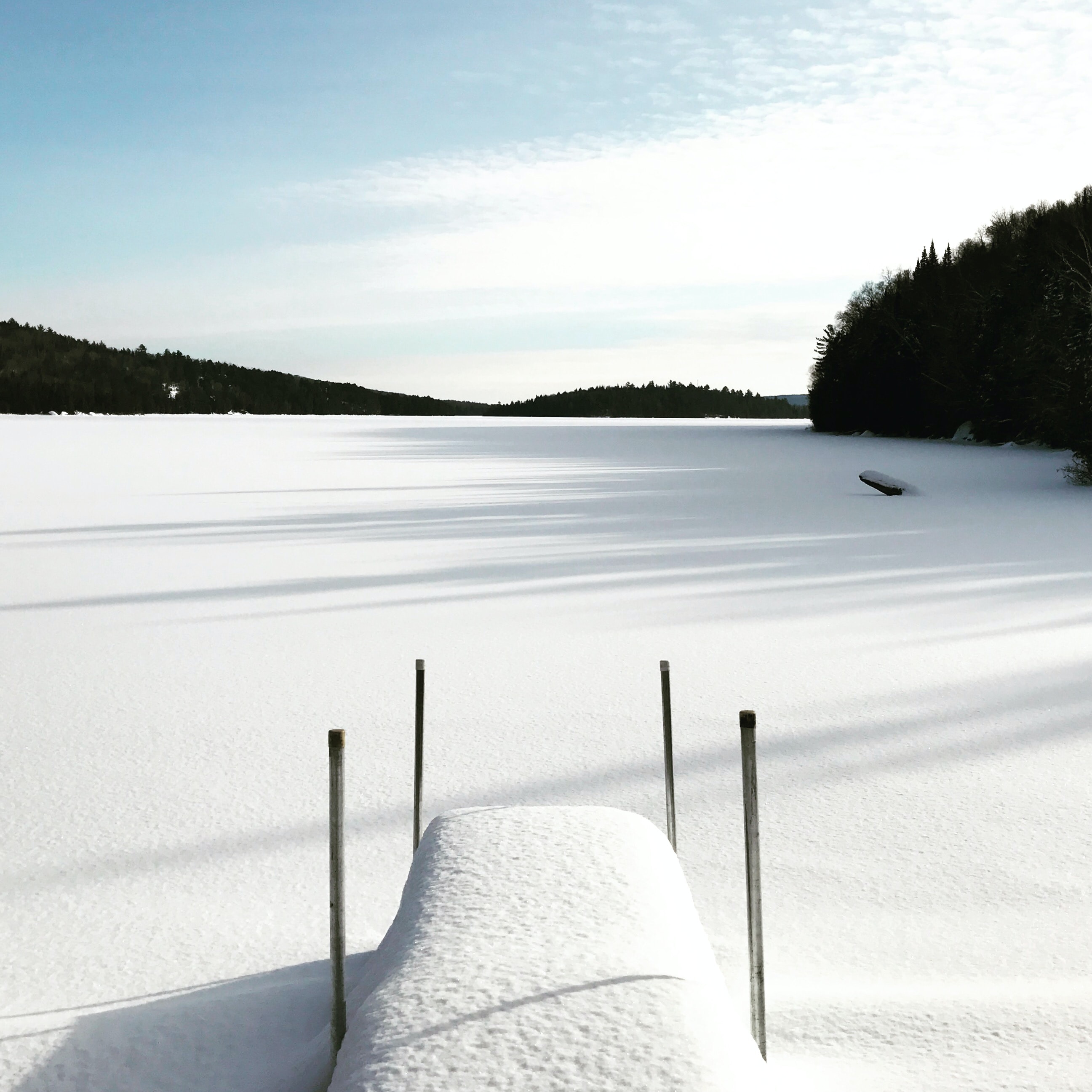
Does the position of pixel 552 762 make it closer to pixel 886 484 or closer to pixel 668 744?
pixel 668 744

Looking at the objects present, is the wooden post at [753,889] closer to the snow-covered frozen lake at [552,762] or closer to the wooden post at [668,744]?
the snow-covered frozen lake at [552,762]

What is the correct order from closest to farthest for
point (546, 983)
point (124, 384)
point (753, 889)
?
point (546, 983) → point (753, 889) → point (124, 384)

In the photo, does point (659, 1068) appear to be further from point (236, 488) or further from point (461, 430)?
point (461, 430)

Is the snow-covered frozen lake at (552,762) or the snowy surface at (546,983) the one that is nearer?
the snowy surface at (546,983)

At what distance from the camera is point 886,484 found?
58.1 feet

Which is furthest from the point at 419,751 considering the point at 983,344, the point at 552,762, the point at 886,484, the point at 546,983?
the point at 983,344

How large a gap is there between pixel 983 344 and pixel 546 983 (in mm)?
39882

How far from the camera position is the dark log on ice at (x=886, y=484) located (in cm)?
1764

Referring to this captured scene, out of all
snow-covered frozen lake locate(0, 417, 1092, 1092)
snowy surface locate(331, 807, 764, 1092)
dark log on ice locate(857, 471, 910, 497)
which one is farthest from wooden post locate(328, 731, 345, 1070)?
dark log on ice locate(857, 471, 910, 497)

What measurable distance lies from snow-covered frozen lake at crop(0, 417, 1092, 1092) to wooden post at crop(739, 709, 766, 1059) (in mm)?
117

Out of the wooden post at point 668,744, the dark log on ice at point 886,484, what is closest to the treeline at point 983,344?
the dark log on ice at point 886,484

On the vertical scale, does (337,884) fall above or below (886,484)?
below

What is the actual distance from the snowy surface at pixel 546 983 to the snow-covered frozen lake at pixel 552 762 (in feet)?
1.58

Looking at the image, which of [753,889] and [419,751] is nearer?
[753,889]
